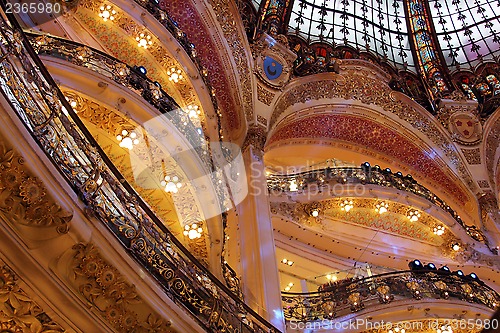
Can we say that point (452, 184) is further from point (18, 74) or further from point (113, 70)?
point (18, 74)

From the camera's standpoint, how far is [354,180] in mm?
11258

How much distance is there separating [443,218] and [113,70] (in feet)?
26.6

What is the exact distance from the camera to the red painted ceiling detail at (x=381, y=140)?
13.5 m

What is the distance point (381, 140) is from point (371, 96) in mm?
1195

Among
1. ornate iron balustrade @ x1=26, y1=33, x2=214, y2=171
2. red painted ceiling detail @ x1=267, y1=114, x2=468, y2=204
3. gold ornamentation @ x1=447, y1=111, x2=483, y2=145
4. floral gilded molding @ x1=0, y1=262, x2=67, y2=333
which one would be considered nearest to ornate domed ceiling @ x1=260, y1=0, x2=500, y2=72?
gold ornamentation @ x1=447, y1=111, x2=483, y2=145

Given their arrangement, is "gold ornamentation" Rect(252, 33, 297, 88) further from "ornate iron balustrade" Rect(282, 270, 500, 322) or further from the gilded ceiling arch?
"ornate iron balustrade" Rect(282, 270, 500, 322)

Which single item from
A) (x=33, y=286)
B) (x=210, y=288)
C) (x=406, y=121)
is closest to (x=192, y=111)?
(x=210, y=288)

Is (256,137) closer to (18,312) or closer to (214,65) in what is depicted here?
(214,65)

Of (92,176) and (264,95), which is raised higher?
(264,95)

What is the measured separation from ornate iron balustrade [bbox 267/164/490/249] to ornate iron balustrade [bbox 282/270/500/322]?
276 centimetres

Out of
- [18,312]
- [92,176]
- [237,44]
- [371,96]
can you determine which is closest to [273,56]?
[237,44]

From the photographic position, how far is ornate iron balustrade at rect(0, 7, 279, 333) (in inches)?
157

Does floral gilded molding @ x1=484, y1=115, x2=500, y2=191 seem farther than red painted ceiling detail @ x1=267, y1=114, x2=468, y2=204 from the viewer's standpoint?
Yes

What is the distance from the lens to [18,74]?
13.4 ft
